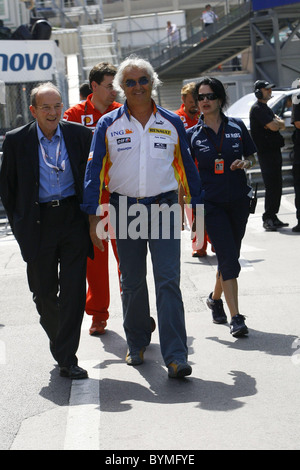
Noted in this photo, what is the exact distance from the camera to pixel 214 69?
145 feet

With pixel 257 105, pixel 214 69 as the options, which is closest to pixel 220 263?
pixel 257 105

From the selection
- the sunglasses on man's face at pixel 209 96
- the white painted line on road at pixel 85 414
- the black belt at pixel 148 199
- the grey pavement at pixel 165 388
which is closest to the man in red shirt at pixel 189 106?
the grey pavement at pixel 165 388

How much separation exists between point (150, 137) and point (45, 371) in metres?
1.82

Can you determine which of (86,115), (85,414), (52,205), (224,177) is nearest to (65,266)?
(52,205)

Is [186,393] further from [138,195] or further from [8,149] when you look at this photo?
[8,149]

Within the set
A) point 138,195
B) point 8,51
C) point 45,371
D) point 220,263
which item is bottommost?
point 45,371

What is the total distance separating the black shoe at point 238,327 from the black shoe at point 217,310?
0.53 meters

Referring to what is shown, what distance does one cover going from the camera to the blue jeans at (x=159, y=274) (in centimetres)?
599

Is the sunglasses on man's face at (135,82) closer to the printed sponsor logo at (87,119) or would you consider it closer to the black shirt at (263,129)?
the printed sponsor logo at (87,119)

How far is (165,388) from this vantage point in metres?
5.77

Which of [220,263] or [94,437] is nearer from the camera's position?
[94,437]

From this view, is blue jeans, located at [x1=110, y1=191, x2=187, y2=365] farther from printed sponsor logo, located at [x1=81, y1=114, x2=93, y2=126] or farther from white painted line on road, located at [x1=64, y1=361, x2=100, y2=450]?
printed sponsor logo, located at [x1=81, y1=114, x2=93, y2=126]

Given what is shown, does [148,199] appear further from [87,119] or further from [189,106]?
[189,106]
